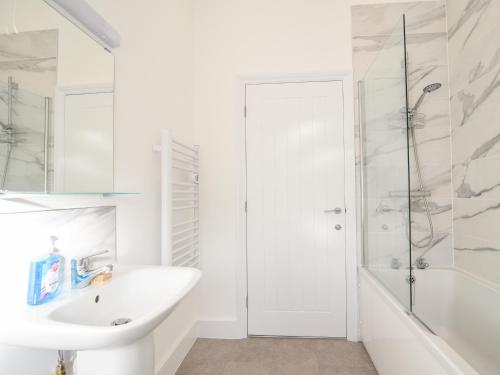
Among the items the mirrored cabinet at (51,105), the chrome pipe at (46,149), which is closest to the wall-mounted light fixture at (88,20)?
the mirrored cabinet at (51,105)

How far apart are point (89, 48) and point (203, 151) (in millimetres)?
1185

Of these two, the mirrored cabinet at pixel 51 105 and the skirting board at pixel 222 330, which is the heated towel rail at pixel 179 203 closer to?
the mirrored cabinet at pixel 51 105

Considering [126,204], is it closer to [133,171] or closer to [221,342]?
[133,171]

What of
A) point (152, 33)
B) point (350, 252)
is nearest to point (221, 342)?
point (350, 252)

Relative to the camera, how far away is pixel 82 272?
37.2 inches

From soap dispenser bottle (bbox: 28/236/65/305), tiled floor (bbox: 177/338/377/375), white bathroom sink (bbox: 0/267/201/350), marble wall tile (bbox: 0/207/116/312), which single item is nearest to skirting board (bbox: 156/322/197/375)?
tiled floor (bbox: 177/338/377/375)

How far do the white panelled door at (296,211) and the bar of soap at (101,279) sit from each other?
128 cm

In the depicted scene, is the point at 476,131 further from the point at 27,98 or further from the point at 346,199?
the point at 27,98

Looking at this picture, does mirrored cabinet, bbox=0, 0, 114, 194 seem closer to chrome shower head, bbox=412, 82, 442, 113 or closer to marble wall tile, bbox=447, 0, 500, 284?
chrome shower head, bbox=412, 82, 442, 113

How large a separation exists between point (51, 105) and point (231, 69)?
5.15 ft

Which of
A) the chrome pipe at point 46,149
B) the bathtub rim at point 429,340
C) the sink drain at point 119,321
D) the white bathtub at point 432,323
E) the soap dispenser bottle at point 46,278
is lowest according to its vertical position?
the white bathtub at point 432,323

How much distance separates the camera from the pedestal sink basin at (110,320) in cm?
62

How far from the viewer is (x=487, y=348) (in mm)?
1427

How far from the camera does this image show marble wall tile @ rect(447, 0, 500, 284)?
1.59 metres
